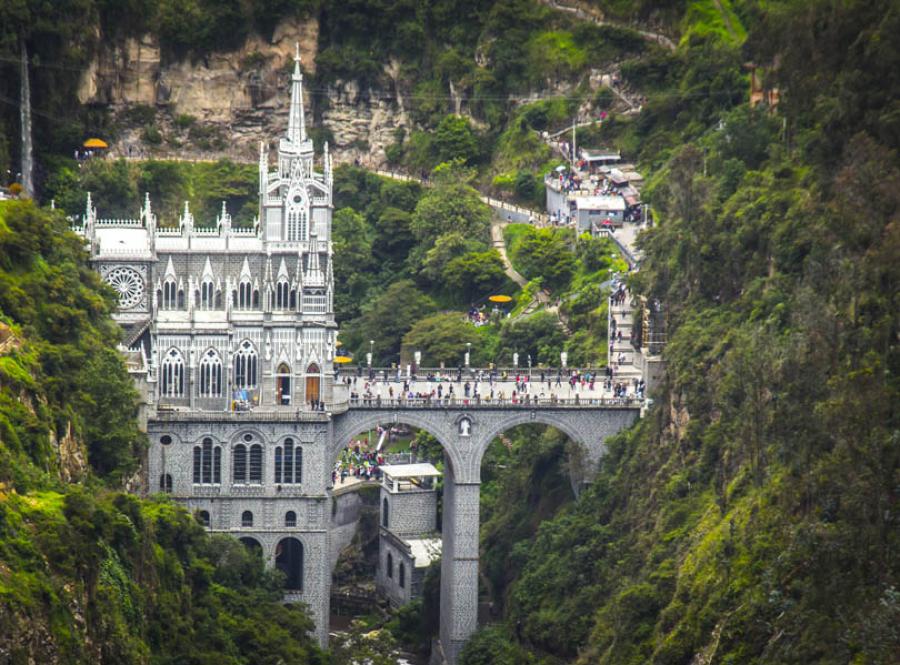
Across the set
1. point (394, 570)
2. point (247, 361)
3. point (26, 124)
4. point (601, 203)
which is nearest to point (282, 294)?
point (247, 361)

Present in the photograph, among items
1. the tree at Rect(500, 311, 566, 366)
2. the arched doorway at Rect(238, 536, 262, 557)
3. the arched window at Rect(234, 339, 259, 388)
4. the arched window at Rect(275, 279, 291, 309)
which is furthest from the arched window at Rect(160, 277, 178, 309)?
the tree at Rect(500, 311, 566, 366)

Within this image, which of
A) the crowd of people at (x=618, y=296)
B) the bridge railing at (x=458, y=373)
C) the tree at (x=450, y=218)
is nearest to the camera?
the bridge railing at (x=458, y=373)

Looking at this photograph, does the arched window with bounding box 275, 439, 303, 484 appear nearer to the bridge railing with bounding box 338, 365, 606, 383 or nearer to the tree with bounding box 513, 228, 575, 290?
the bridge railing with bounding box 338, 365, 606, 383

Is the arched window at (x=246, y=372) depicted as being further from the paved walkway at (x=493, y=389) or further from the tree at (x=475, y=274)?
the tree at (x=475, y=274)

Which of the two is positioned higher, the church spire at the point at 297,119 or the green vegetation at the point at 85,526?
the church spire at the point at 297,119

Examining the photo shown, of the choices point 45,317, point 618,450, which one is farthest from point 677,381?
point 45,317

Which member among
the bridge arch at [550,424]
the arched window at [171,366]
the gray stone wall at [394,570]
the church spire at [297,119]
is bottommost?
the gray stone wall at [394,570]

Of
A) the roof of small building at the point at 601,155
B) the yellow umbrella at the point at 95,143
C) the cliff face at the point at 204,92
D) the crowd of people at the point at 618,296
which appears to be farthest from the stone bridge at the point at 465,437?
the cliff face at the point at 204,92
